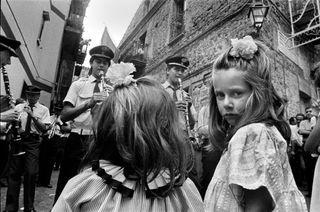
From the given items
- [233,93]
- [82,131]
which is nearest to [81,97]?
[82,131]

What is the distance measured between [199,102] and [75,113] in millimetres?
5293

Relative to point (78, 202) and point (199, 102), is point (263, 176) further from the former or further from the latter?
point (199, 102)

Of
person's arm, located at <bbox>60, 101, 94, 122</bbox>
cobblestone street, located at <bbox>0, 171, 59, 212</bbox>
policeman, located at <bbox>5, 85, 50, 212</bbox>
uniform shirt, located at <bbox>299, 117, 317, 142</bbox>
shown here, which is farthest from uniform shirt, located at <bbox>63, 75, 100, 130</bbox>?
uniform shirt, located at <bbox>299, 117, 317, 142</bbox>

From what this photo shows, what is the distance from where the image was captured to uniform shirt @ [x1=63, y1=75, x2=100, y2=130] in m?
3.22

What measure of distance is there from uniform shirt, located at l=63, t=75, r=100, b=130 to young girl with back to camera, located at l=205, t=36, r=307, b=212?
6.77ft

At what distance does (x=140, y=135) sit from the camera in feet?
3.86

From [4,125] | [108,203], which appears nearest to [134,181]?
[108,203]

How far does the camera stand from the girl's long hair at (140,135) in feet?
3.84

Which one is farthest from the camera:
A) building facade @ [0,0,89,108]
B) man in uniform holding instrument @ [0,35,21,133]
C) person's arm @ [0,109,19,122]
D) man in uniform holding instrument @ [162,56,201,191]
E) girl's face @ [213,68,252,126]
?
building facade @ [0,0,89,108]

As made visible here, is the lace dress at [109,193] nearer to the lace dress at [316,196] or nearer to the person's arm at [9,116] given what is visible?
the lace dress at [316,196]

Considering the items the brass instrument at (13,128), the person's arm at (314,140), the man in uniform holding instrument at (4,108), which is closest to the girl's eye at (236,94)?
the person's arm at (314,140)

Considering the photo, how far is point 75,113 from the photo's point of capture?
3.08 m

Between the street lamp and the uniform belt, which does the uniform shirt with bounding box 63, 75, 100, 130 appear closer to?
the uniform belt

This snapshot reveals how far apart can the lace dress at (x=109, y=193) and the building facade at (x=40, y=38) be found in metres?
5.29
